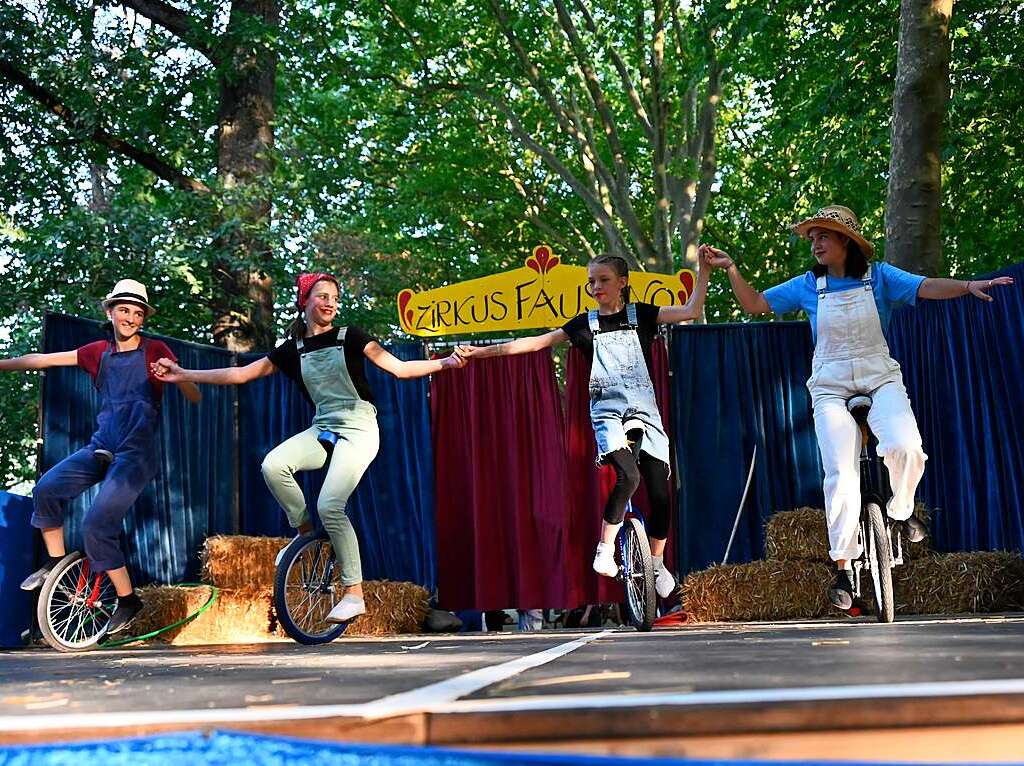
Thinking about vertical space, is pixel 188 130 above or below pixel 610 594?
above

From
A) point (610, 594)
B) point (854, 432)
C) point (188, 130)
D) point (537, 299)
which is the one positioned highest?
point (188, 130)

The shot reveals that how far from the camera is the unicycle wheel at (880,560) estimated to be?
19.9 ft

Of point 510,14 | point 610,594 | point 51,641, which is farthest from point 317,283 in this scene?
point 510,14

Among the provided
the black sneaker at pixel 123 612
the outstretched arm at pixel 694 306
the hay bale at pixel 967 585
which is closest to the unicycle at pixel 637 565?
the outstretched arm at pixel 694 306

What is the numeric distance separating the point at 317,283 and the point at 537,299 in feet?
10.3

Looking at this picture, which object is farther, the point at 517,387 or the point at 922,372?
the point at 517,387

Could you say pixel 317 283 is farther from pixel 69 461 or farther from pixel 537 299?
pixel 537 299

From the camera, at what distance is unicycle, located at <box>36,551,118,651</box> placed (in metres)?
7.56

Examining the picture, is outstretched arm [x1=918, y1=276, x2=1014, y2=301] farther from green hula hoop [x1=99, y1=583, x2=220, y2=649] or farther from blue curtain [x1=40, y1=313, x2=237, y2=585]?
blue curtain [x1=40, y1=313, x2=237, y2=585]

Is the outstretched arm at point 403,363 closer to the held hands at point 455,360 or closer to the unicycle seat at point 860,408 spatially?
the held hands at point 455,360

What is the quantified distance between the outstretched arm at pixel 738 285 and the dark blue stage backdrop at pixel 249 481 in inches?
144

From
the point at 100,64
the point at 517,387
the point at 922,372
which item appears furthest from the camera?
the point at 100,64

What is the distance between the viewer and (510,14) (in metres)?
18.3

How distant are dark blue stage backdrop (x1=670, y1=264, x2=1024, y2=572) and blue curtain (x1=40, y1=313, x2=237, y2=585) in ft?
11.8
